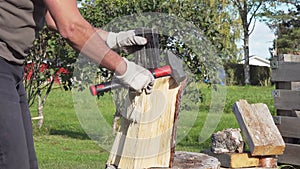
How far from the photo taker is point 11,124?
2637mm

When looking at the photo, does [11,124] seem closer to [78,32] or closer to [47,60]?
[78,32]

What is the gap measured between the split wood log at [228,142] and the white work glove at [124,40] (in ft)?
9.59

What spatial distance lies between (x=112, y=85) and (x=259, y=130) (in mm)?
3526

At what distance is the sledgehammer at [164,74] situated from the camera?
9.96ft

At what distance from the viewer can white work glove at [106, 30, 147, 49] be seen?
11.1ft

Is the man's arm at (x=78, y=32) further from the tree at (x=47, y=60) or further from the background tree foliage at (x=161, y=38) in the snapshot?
the tree at (x=47, y=60)

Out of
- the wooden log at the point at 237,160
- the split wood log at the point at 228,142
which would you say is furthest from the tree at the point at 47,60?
the wooden log at the point at 237,160

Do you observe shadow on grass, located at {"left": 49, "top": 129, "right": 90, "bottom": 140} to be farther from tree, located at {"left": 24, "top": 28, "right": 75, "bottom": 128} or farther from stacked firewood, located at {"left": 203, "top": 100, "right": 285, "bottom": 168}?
stacked firewood, located at {"left": 203, "top": 100, "right": 285, "bottom": 168}

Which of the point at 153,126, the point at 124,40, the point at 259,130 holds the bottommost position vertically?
the point at 259,130

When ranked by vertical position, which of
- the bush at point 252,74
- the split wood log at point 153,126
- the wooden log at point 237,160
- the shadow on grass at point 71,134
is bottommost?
the wooden log at point 237,160

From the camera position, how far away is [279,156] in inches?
261

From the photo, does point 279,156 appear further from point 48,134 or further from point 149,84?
point 48,134

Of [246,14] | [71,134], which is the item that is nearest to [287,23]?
[246,14]

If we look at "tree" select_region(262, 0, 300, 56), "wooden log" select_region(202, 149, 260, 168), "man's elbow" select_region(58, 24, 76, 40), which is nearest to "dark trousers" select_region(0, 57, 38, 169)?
"man's elbow" select_region(58, 24, 76, 40)
